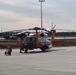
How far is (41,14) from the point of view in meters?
72.4

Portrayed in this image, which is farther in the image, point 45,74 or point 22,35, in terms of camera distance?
point 22,35

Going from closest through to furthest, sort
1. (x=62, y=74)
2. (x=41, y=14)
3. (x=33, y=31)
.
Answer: (x=62, y=74), (x=33, y=31), (x=41, y=14)

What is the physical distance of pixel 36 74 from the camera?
55.7 ft

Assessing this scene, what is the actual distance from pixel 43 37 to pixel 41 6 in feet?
102

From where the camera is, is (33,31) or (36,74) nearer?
(36,74)

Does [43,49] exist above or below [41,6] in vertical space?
below

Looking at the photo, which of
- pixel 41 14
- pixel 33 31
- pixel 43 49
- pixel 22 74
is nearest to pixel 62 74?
pixel 22 74

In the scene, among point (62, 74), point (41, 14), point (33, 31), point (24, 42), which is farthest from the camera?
point (41, 14)

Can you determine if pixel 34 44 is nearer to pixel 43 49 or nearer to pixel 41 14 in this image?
pixel 43 49

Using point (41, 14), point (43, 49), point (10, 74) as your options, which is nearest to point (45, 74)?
point (10, 74)

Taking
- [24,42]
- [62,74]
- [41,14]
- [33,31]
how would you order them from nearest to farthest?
1. [62,74]
2. [24,42]
3. [33,31]
4. [41,14]

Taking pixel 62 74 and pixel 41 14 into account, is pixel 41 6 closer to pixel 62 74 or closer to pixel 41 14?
pixel 41 14

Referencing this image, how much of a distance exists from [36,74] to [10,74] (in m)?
1.22

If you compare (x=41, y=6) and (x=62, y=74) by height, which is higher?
(x=41, y=6)
